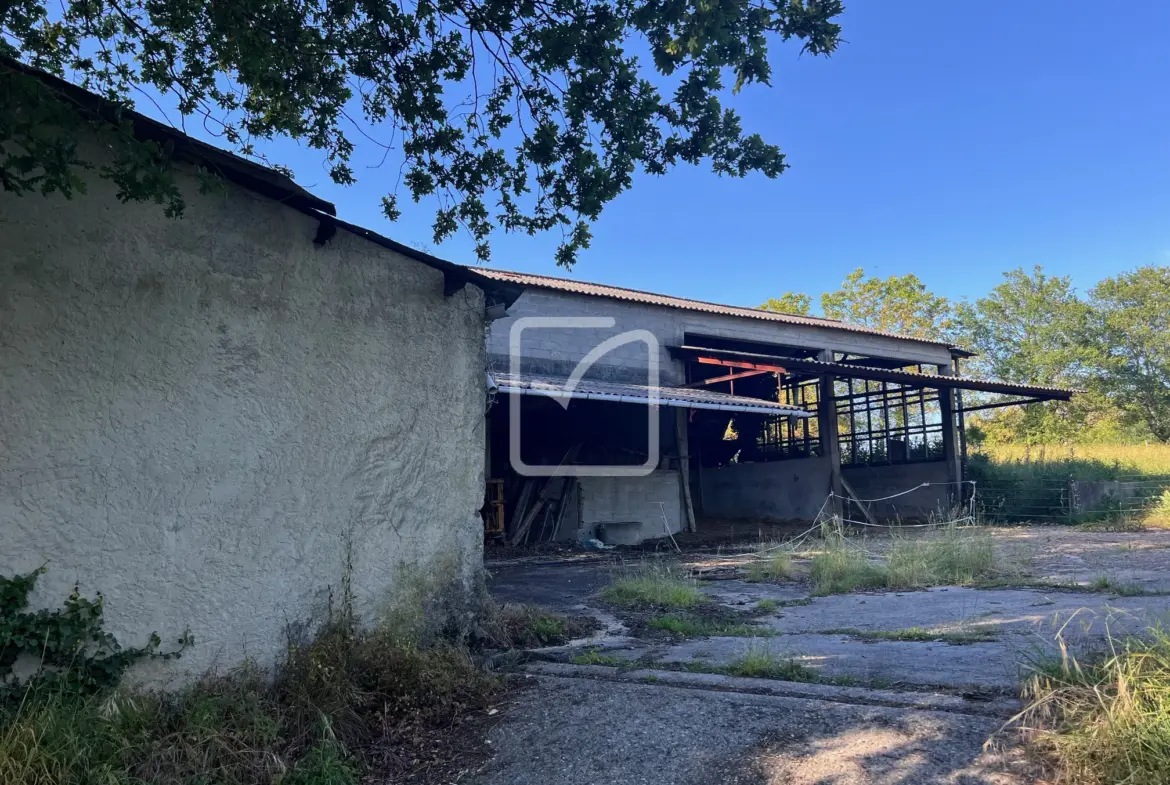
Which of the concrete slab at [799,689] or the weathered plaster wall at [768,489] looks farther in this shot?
the weathered plaster wall at [768,489]

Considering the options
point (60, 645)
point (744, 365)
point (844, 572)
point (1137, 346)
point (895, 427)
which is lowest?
point (844, 572)

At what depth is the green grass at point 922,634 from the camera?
5.04 metres

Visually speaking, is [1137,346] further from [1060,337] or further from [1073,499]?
[1073,499]

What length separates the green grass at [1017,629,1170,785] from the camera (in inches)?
104

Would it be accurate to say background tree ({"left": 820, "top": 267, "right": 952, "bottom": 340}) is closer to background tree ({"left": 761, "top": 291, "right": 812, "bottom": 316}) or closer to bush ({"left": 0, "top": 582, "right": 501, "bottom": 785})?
background tree ({"left": 761, "top": 291, "right": 812, "bottom": 316})

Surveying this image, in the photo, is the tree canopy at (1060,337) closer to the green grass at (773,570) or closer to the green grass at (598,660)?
the green grass at (773,570)

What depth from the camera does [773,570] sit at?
29.5 ft

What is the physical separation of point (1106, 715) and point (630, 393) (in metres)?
10.1

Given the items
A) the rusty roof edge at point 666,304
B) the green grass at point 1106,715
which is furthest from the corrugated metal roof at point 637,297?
the green grass at point 1106,715

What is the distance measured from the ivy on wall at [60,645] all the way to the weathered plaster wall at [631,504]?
10064mm

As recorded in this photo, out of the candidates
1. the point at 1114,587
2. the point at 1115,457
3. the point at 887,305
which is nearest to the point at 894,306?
the point at 887,305

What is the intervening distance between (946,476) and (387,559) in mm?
15473

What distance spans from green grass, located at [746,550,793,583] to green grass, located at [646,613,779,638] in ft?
8.85

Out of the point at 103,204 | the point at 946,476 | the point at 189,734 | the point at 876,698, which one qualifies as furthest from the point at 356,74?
the point at 946,476
